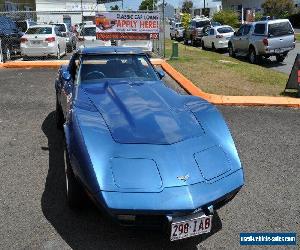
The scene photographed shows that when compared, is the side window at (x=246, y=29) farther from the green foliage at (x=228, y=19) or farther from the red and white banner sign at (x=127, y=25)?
the green foliage at (x=228, y=19)

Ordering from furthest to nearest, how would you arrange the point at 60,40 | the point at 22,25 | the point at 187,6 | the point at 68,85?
the point at 187,6, the point at 22,25, the point at 60,40, the point at 68,85

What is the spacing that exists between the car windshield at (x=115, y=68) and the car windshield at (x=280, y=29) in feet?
45.2

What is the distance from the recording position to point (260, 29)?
1922cm

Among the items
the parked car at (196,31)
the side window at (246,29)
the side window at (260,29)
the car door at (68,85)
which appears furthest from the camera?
the parked car at (196,31)

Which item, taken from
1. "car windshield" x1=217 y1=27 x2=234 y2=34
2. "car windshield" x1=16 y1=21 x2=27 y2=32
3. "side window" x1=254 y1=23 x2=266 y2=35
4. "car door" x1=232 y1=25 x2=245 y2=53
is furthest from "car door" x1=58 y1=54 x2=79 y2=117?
"car windshield" x1=217 y1=27 x2=234 y2=34

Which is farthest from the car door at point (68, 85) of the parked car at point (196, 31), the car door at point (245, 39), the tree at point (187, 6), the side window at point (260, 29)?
the tree at point (187, 6)

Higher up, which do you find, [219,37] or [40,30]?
[40,30]

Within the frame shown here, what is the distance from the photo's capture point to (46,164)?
5828 mm

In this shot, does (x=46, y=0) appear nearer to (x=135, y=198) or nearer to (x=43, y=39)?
(x=43, y=39)

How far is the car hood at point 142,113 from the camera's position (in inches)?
163

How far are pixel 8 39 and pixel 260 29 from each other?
11676mm

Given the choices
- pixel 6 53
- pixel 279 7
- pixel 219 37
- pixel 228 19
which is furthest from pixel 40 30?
pixel 279 7

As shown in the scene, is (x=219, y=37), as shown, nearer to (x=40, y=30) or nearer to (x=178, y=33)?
(x=40, y=30)

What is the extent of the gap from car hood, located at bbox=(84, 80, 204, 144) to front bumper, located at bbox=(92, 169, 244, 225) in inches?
26.1
